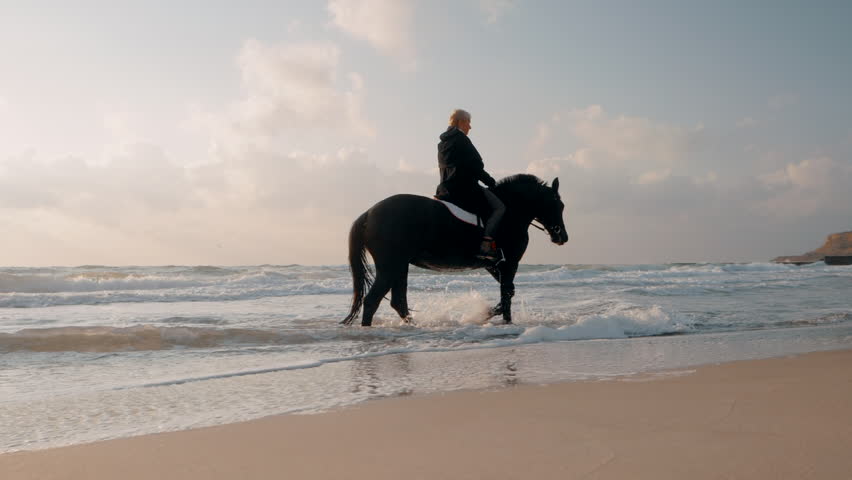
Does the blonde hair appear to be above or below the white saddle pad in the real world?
above

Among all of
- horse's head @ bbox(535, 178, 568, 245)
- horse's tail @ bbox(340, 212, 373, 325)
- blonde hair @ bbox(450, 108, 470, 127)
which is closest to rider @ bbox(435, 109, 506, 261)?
blonde hair @ bbox(450, 108, 470, 127)

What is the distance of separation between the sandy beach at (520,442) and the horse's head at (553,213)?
496cm

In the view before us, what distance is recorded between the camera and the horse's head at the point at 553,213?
25.3 feet

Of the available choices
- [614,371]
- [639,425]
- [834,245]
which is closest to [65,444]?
[639,425]

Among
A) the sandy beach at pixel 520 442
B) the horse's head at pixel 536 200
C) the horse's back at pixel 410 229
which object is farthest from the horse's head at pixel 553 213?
the sandy beach at pixel 520 442

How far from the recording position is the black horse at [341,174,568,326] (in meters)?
6.68

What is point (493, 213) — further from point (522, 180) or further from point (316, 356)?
point (316, 356)

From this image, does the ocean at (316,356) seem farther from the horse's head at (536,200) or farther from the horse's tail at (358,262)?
the horse's head at (536,200)

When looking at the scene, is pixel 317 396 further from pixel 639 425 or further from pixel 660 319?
pixel 660 319

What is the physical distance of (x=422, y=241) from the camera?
6773 mm

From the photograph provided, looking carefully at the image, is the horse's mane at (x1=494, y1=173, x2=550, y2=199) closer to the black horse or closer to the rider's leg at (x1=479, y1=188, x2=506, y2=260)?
the black horse

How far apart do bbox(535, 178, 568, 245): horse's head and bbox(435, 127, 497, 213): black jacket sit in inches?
40.7

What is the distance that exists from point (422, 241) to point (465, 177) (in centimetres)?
97

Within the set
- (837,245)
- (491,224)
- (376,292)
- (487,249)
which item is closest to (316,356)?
(376,292)
